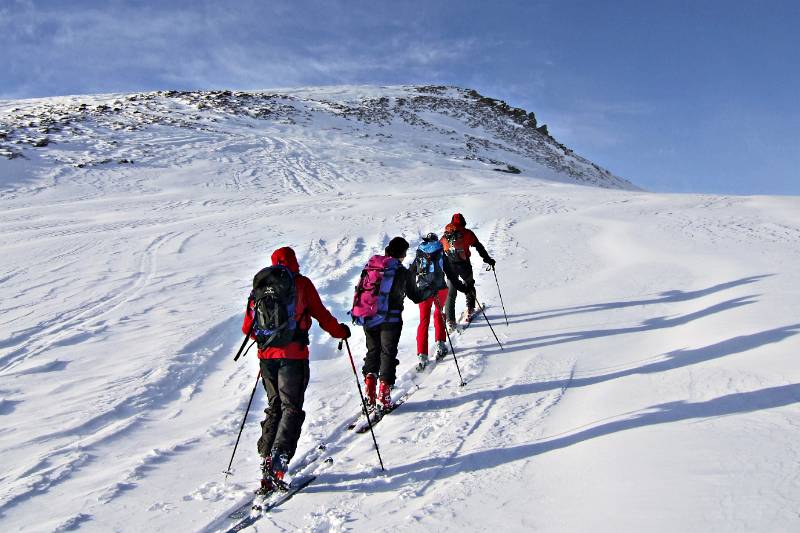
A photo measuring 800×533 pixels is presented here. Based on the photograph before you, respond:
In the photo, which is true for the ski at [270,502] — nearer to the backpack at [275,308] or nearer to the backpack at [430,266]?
the backpack at [275,308]

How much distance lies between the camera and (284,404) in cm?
410

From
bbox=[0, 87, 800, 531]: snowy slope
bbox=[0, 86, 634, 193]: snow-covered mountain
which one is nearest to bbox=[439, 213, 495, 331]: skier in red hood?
bbox=[0, 87, 800, 531]: snowy slope

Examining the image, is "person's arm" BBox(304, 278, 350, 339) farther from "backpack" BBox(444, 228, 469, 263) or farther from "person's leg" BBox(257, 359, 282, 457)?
"backpack" BBox(444, 228, 469, 263)

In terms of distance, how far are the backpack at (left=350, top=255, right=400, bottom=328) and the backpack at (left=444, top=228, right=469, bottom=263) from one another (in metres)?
2.67

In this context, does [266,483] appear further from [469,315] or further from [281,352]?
[469,315]

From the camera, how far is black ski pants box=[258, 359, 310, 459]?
4059 mm

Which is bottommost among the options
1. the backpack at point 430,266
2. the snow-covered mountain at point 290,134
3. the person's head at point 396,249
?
the backpack at point 430,266

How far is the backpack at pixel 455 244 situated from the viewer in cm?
799

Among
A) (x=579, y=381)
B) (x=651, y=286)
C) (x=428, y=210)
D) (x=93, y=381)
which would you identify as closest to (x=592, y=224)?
(x=428, y=210)

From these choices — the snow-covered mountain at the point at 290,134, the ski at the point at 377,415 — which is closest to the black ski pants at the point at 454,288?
the ski at the point at 377,415

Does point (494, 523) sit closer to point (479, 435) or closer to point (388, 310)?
point (479, 435)

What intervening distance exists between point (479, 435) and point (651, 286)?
21.4ft

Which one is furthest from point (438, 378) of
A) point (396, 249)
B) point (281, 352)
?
point (281, 352)

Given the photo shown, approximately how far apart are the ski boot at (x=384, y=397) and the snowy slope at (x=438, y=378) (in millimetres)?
173
